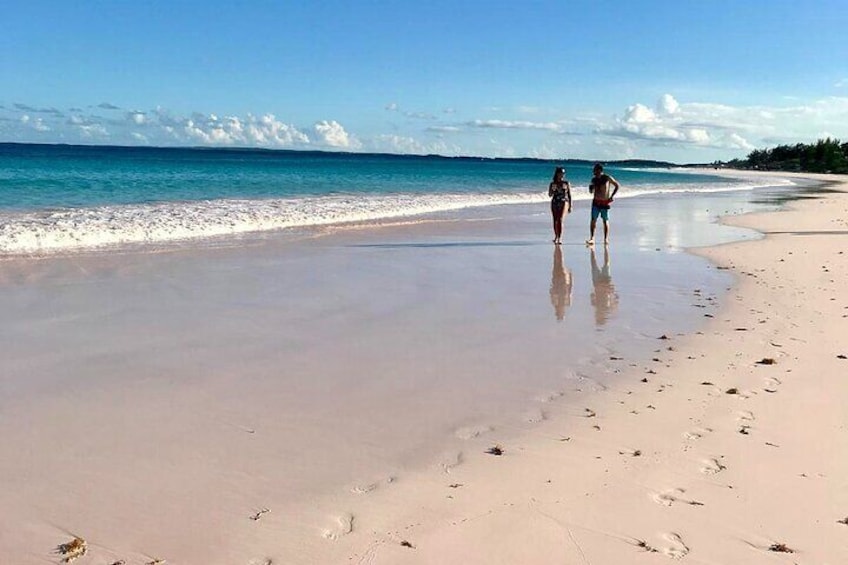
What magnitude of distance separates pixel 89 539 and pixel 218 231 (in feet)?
46.9

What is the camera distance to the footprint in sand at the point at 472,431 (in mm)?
4688

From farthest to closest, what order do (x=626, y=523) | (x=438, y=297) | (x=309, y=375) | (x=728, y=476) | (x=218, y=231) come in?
(x=218, y=231), (x=438, y=297), (x=309, y=375), (x=728, y=476), (x=626, y=523)

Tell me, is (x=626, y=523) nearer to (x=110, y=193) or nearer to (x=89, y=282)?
(x=89, y=282)

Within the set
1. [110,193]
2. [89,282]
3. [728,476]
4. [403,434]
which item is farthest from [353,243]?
[110,193]

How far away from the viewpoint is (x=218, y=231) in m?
17.0

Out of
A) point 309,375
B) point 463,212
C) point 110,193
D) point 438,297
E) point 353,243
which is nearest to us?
point 309,375

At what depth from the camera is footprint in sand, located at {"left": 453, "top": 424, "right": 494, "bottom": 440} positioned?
469cm

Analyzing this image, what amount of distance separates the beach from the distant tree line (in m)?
94.4

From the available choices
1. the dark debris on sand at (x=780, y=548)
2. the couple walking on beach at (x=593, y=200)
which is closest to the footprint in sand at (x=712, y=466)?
the dark debris on sand at (x=780, y=548)

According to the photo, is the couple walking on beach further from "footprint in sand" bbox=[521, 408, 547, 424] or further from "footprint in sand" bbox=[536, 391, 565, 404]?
"footprint in sand" bbox=[521, 408, 547, 424]

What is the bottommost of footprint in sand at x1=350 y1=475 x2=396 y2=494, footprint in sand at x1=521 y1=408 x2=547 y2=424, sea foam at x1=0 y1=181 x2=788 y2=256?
footprint in sand at x1=350 y1=475 x2=396 y2=494

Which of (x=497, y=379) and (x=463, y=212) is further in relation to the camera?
(x=463, y=212)

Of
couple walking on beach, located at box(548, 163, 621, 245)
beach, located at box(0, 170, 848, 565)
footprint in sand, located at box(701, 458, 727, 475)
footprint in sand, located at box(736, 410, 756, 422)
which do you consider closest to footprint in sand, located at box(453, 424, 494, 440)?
beach, located at box(0, 170, 848, 565)

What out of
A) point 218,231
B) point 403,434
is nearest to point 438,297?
point 403,434
